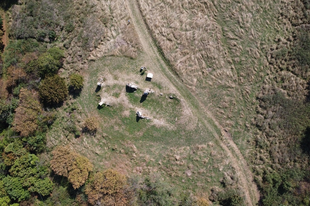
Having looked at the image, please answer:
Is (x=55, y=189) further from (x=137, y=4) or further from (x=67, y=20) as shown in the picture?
(x=137, y=4)

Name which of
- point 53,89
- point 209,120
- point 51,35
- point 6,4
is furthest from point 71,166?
point 6,4

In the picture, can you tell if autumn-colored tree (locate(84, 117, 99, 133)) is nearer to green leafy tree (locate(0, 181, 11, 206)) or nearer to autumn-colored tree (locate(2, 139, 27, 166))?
autumn-colored tree (locate(2, 139, 27, 166))

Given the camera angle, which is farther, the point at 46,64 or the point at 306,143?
the point at 306,143

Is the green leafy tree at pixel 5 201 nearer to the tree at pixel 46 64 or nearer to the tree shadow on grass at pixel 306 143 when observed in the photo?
the tree at pixel 46 64

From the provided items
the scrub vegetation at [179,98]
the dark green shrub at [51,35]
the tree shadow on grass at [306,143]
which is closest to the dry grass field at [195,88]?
the scrub vegetation at [179,98]

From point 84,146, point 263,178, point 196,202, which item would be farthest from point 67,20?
point 263,178

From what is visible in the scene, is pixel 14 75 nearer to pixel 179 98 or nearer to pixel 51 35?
pixel 51 35

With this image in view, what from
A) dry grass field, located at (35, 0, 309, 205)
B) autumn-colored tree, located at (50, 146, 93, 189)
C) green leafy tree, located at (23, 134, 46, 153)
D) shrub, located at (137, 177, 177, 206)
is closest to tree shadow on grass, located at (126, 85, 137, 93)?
dry grass field, located at (35, 0, 309, 205)

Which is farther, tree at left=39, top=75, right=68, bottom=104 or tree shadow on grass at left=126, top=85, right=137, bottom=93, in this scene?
tree shadow on grass at left=126, top=85, right=137, bottom=93
